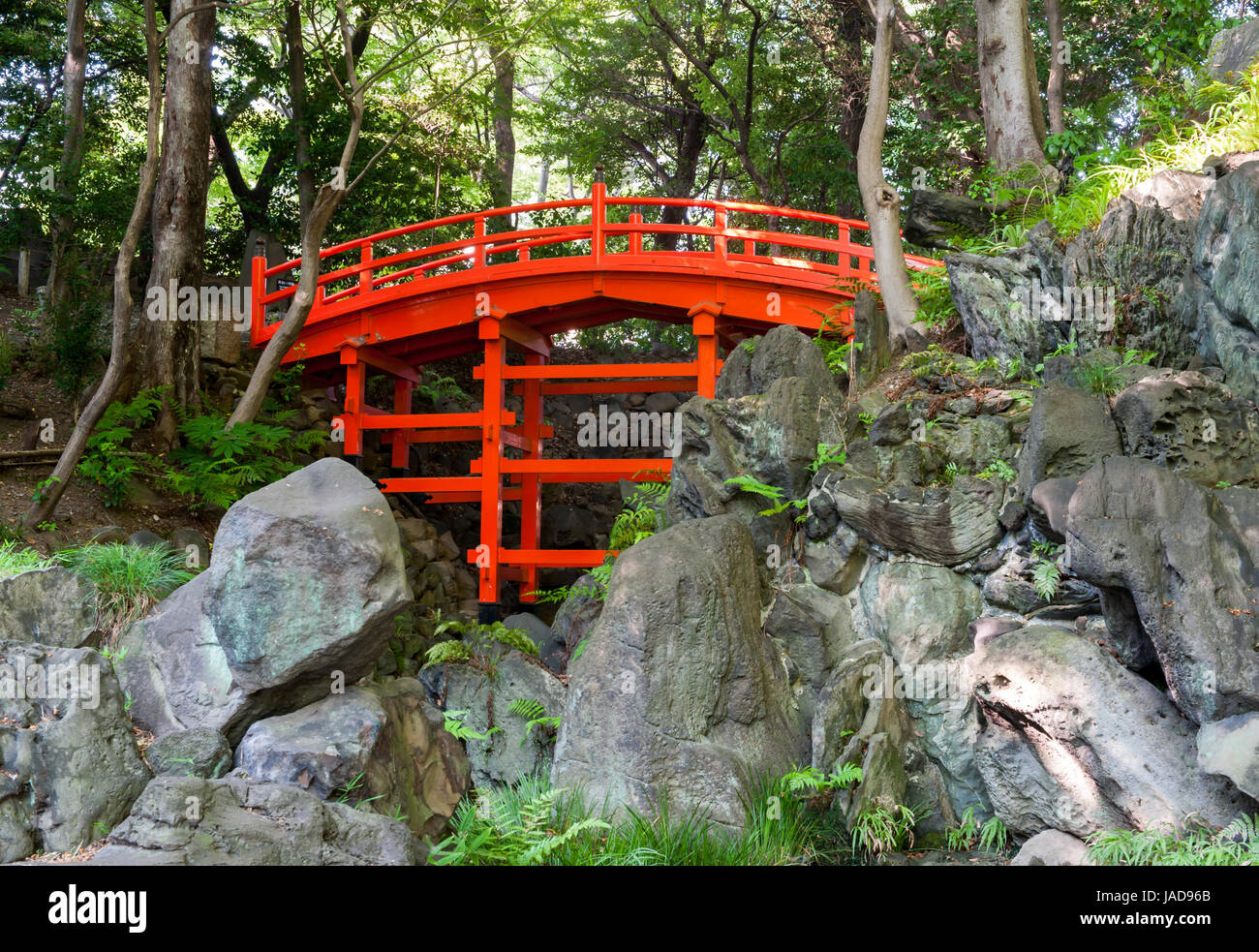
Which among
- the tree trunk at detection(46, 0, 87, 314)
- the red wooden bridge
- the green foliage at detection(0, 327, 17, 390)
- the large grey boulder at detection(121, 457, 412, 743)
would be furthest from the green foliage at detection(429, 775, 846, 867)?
the tree trunk at detection(46, 0, 87, 314)

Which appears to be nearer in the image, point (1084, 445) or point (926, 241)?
point (1084, 445)

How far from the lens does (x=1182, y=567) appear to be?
467 cm

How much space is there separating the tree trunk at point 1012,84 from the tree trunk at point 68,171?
1071cm

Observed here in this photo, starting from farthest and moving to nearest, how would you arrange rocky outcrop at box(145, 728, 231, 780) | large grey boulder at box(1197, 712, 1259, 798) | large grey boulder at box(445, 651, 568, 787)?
large grey boulder at box(445, 651, 568, 787), rocky outcrop at box(145, 728, 231, 780), large grey boulder at box(1197, 712, 1259, 798)

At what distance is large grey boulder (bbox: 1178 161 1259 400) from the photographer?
6145mm

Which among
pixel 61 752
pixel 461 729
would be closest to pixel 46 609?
pixel 61 752

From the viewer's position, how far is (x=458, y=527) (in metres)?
16.0

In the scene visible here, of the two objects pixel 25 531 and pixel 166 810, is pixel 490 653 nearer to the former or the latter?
pixel 166 810

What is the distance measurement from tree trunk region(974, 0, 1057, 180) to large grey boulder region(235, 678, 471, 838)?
845 cm

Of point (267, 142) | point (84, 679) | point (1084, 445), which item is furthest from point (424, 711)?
point (267, 142)

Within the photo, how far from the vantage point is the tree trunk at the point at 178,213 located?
40.2 ft

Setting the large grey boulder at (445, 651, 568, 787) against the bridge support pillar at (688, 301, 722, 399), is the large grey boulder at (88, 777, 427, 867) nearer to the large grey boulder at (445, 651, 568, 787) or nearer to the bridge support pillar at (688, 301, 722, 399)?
the large grey boulder at (445, 651, 568, 787)

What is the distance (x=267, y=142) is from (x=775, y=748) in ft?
46.4

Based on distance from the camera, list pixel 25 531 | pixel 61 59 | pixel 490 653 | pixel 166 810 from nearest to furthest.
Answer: pixel 166 810
pixel 490 653
pixel 25 531
pixel 61 59
